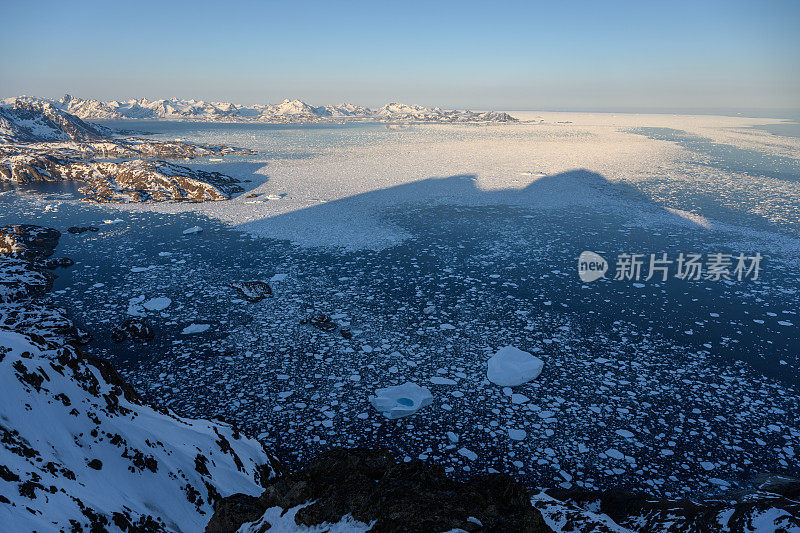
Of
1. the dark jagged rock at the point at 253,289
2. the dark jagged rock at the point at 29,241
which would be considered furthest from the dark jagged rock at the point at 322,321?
the dark jagged rock at the point at 29,241

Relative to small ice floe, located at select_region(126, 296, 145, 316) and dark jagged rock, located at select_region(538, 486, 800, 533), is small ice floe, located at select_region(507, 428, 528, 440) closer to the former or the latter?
dark jagged rock, located at select_region(538, 486, 800, 533)

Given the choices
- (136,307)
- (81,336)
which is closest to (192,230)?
(136,307)

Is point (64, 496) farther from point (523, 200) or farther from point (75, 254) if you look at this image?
point (523, 200)

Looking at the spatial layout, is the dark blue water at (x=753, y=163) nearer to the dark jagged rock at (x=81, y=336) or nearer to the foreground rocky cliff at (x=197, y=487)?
the foreground rocky cliff at (x=197, y=487)

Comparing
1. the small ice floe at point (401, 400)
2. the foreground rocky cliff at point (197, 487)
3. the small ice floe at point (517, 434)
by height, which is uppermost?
the foreground rocky cliff at point (197, 487)

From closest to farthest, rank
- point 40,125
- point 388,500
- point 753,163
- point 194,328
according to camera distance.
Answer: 1. point 388,500
2. point 194,328
3. point 753,163
4. point 40,125

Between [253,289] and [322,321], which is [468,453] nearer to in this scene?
[322,321]
